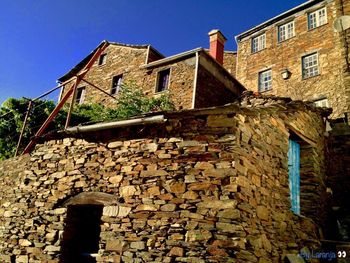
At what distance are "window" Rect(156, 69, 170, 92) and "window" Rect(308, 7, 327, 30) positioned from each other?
8.71 metres

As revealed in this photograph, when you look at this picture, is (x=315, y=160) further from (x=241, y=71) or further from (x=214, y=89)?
(x=241, y=71)

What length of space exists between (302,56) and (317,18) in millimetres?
2176

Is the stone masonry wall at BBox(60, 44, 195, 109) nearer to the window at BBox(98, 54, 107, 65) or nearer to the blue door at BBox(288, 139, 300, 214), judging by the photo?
the window at BBox(98, 54, 107, 65)

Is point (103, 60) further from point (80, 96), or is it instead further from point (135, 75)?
point (135, 75)

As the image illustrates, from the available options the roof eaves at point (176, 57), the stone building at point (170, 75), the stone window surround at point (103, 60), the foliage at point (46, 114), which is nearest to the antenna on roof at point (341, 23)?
the stone building at point (170, 75)

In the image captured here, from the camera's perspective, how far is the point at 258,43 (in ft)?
60.3

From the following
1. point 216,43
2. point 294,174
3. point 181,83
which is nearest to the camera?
point 294,174

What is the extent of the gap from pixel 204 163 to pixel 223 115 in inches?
35.0

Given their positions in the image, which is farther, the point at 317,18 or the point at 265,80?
the point at 265,80

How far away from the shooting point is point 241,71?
18656 mm

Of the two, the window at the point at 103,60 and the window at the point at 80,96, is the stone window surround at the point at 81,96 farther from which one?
the window at the point at 103,60

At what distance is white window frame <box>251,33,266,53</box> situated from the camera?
1808cm

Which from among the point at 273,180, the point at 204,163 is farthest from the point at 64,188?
the point at 273,180

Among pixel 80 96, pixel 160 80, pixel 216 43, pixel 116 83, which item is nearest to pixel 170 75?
pixel 160 80
